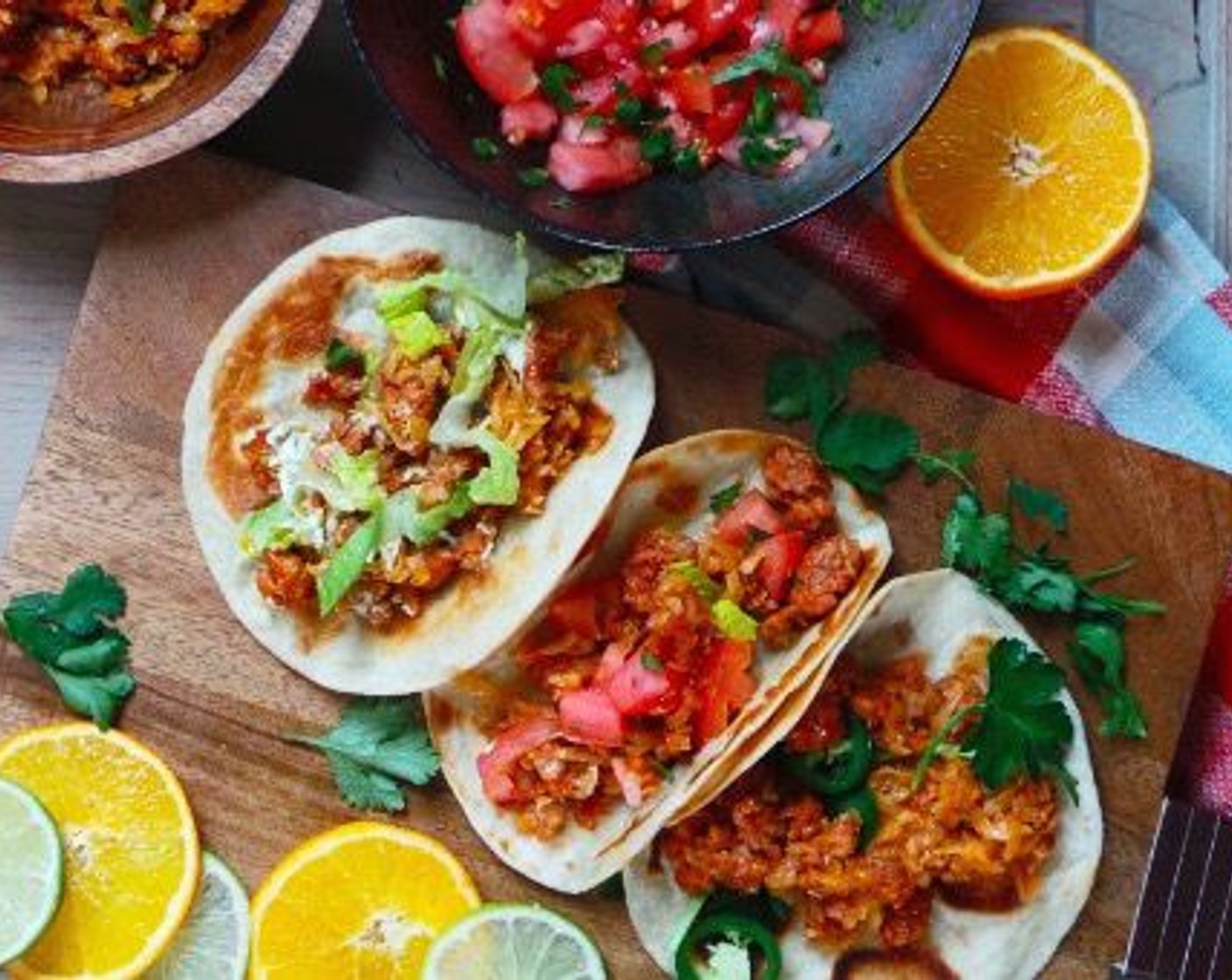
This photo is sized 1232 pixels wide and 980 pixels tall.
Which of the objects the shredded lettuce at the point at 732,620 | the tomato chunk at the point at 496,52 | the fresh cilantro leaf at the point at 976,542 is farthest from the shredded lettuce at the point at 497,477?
the fresh cilantro leaf at the point at 976,542

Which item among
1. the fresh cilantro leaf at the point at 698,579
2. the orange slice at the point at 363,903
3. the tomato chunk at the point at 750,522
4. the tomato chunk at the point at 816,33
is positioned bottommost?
the orange slice at the point at 363,903

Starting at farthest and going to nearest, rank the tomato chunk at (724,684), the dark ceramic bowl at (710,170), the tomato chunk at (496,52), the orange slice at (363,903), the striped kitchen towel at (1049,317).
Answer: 1. the striped kitchen towel at (1049,317)
2. the orange slice at (363,903)
3. the tomato chunk at (724,684)
4. the tomato chunk at (496,52)
5. the dark ceramic bowl at (710,170)

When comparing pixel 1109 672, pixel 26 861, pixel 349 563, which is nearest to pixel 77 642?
pixel 26 861

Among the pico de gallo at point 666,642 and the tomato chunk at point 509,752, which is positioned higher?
the pico de gallo at point 666,642

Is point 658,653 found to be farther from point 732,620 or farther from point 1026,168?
point 1026,168

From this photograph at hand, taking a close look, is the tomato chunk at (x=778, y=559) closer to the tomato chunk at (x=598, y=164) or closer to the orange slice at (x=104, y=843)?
the tomato chunk at (x=598, y=164)
